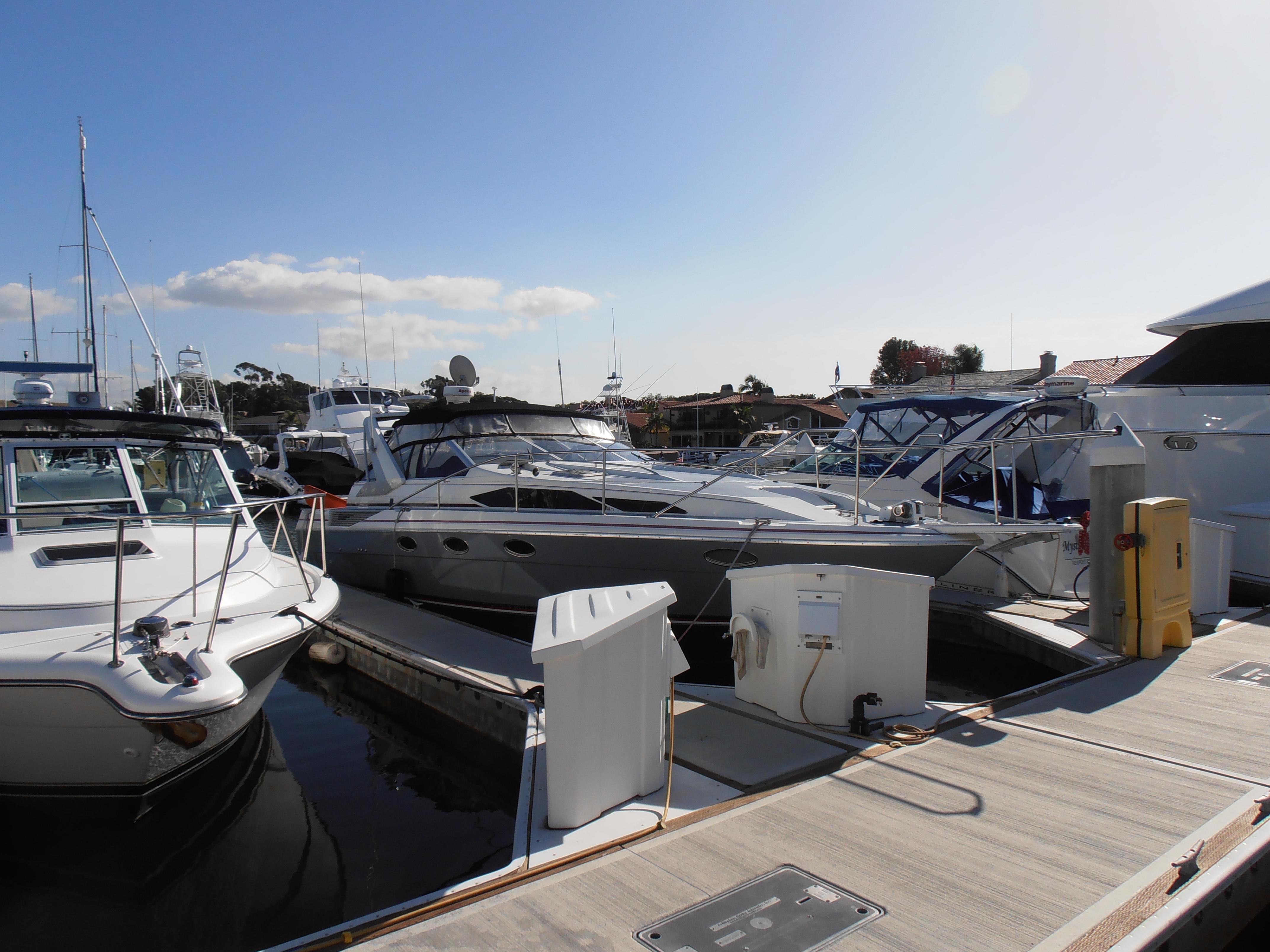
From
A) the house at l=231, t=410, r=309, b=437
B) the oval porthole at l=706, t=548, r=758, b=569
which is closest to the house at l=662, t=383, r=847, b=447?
the house at l=231, t=410, r=309, b=437

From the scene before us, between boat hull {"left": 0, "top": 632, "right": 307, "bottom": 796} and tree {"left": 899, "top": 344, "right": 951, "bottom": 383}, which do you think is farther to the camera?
tree {"left": 899, "top": 344, "right": 951, "bottom": 383}

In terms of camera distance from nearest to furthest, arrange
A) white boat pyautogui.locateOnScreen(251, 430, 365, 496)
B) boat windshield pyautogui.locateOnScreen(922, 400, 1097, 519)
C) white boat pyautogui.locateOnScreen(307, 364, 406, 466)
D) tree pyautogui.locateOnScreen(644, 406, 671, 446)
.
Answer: boat windshield pyautogui.locateOnScreen(922, 400, 1097, 519)
white boat pyautogui.locateOnScreen(251, 430, 365, 496)
white boat pyautogui.locateOnScreen(307, 364, 406, 466)
tree pyautogui.locateOnScreen(644, 406, 671, 446)

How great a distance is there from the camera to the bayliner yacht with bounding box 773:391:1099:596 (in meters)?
8.42

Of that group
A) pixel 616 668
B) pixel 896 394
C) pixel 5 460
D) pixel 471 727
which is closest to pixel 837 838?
pixel 616 668

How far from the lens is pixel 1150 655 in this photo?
221 inches

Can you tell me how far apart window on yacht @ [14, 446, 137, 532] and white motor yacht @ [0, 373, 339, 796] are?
0.01 metres

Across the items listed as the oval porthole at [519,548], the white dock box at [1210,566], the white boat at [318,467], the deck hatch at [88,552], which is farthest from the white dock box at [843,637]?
the white boat at [318,467]

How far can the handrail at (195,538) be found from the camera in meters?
3.78

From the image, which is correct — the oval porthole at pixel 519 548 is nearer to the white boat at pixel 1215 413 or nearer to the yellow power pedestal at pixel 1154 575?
the yellow power pedestal at pixel 1154 575

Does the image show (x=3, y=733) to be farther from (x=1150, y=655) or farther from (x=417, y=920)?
(x=1150, y=655)

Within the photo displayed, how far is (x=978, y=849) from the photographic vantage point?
295 cm

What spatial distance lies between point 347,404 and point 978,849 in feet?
90.3

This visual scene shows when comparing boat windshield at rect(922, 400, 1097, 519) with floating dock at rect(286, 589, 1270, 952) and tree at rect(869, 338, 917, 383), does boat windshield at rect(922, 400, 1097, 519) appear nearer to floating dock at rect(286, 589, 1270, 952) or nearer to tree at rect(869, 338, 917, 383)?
floating dock at rect(286, 589, 1270, 952)

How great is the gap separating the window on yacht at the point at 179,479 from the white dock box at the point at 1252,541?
1069cm
